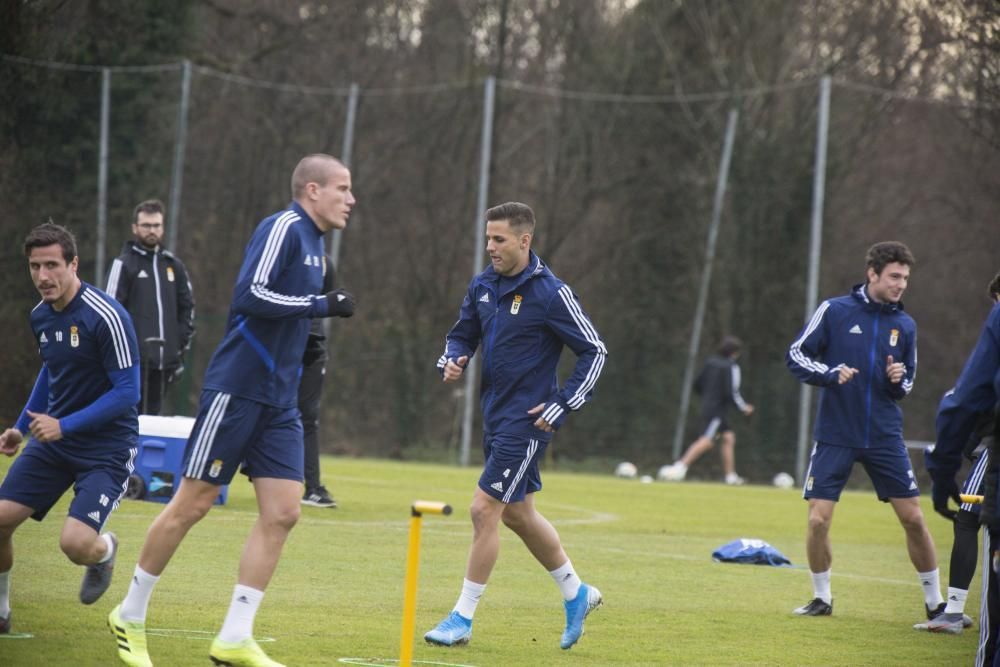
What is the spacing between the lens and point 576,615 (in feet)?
27.3

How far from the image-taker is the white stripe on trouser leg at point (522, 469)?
8.20 metres

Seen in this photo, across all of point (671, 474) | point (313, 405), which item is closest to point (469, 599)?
point (313, 405)

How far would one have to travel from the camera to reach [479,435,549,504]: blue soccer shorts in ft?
26.9

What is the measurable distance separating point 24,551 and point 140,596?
408 centimetres

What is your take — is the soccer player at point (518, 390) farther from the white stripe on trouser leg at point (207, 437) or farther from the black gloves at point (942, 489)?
the black gloves at point (942, 489)

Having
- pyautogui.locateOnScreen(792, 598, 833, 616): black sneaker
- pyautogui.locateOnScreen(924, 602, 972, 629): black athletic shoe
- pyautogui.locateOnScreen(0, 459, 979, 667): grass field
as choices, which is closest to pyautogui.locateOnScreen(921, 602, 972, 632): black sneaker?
pyautogui.locateOnScreen(924, 602, 972, 629): black athletic shoe

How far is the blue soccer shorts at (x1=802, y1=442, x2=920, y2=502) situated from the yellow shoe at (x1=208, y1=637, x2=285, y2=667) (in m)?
4.63

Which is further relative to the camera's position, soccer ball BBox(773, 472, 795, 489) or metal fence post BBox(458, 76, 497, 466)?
soccer ball BBox(773, 472, 795, 489)

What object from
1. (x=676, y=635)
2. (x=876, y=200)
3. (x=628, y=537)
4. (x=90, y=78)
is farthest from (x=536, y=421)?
(x=876, y=200)

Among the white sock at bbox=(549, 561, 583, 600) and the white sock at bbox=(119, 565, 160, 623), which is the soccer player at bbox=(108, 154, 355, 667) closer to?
the white sock at bbox=(119, 565, 160, 623)

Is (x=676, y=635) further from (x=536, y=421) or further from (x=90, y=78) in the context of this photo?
(x=90, y=78)

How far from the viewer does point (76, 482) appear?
25.5 ft

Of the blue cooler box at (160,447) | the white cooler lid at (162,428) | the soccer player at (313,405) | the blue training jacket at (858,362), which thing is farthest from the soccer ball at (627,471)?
the blue training jacket at (858,362)

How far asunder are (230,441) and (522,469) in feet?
6.17
